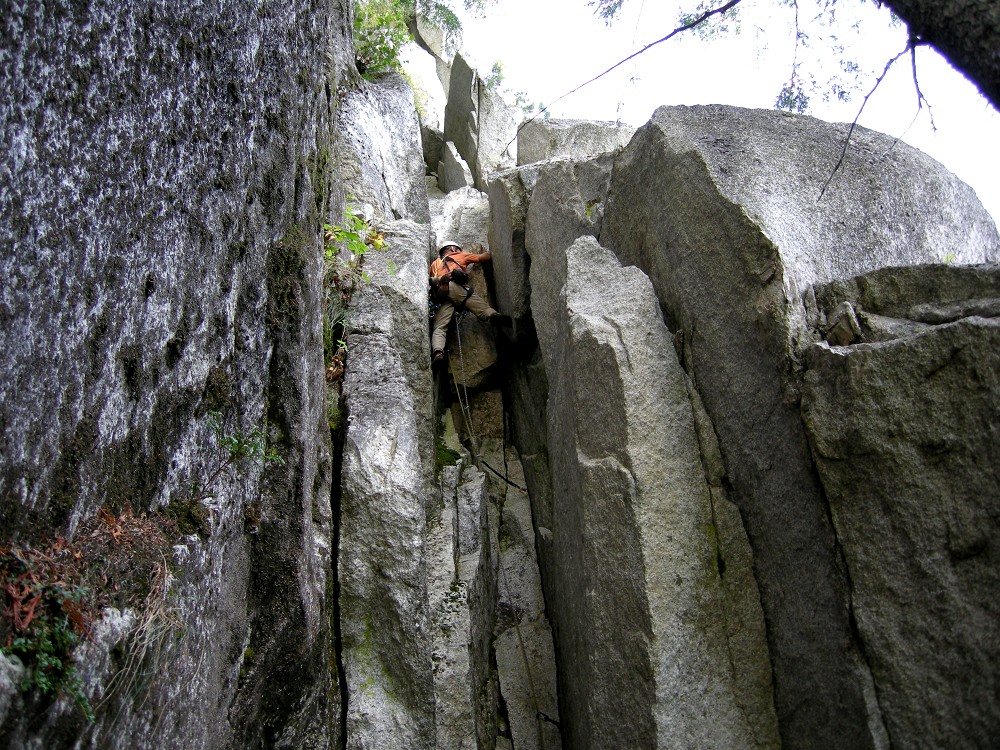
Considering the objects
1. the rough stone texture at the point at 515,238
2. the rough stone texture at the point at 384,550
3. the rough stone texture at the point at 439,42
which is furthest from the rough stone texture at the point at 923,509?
the rough stone texture at the point at 439,42

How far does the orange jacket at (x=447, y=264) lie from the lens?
9.21 metres

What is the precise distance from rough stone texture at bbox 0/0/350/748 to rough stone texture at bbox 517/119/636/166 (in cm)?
791

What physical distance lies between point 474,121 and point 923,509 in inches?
482

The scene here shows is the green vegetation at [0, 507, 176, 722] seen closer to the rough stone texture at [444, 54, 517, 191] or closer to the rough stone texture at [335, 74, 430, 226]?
the rough stone texture at [335, 74, 430, 226]

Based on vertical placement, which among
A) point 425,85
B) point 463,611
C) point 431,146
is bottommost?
point 463,611

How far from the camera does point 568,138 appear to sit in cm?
1310

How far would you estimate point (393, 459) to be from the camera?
6383 mm

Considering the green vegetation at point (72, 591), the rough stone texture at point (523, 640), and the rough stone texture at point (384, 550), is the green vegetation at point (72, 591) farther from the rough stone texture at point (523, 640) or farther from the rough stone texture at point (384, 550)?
the rough stone texture at point (523, 640)

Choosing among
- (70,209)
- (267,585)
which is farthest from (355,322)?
(70,209)

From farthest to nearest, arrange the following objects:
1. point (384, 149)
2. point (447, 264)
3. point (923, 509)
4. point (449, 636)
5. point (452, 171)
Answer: point (452, 171) < point (384, 149) < point (447, 264) < point (449, 636) < point (923, 509)

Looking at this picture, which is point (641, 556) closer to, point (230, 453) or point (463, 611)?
point (463, 611)

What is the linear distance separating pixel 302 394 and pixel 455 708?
3.04 m

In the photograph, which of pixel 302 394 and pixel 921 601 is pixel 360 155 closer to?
pixel 302 394

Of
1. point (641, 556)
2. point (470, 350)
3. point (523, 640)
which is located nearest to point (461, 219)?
point (470, 350)
